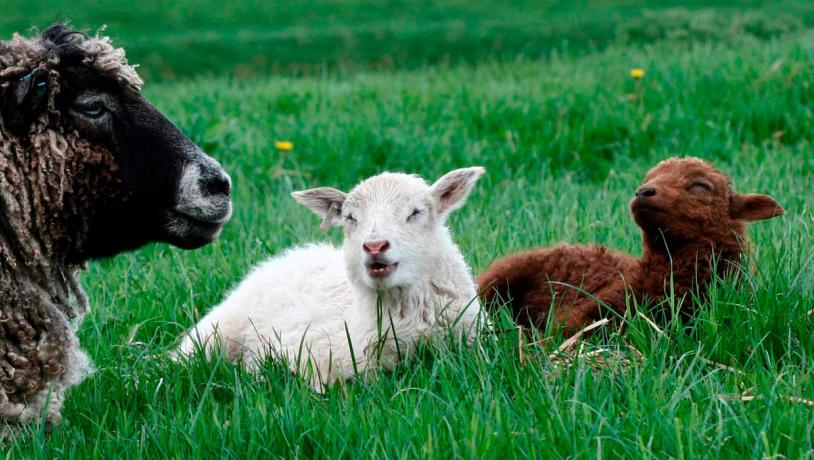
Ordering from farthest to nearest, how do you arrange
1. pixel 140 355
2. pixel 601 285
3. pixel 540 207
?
pixel 540 207, pixel 601 285, pixel 140 355

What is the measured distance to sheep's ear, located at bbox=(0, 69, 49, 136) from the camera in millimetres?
3443

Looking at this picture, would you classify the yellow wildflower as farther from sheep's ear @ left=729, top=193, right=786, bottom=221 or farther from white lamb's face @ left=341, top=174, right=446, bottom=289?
sheep's ear @ left=729, top=193, right=786, bottom=221

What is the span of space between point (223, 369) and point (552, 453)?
156 cm

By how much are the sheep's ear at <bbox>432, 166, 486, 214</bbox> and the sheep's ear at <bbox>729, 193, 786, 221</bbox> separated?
1.09 m

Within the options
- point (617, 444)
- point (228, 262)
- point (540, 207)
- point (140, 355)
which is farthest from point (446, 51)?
point (617, 444)

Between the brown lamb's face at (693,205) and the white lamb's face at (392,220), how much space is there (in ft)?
2.36

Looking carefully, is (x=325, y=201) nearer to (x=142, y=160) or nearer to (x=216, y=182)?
(x=216, y=182)

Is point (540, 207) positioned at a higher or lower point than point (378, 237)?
lower

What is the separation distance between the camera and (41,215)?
11.6ft

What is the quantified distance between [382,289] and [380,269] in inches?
5.8

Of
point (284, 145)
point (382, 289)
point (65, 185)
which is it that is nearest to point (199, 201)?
point (65, 185)

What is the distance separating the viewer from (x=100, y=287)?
18.1 ft

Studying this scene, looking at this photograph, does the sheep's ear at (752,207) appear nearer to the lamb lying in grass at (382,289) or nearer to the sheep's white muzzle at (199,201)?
the lamb lying in grass at (382,289)

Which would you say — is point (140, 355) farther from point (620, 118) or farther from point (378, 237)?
point (620, 118)
